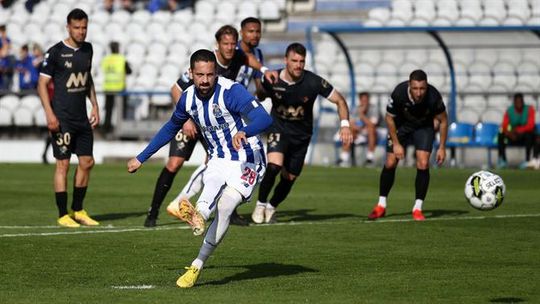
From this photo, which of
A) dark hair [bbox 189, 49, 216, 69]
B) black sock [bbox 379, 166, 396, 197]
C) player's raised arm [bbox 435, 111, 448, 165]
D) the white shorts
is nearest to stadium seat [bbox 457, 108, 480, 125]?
black sock [bbox 379, 166, 396, 197]

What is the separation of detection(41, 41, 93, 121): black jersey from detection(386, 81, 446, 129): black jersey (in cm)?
376

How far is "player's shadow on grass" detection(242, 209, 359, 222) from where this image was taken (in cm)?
1485

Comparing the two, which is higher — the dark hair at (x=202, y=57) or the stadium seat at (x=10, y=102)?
the dark hair at (x=202, y=57)

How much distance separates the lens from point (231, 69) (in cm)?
1402

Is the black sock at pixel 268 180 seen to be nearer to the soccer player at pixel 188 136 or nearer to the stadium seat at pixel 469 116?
the soccer player at pixel 188 136

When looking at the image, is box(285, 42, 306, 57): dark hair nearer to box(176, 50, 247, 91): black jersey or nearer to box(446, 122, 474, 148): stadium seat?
box(176, 50, 247, 91): black jersey

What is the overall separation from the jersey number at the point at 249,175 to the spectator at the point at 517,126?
1799 cm

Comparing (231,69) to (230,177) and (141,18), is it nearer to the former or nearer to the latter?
(230,177)

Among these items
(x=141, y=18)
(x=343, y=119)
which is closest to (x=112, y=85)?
(x=141, y=18)

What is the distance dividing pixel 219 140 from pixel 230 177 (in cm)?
39

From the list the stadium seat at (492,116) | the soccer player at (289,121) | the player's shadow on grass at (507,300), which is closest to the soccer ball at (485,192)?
the soccer player at (289,121)

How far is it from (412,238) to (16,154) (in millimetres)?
20059

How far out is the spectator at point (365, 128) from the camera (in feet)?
91.8

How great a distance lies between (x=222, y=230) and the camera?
8.98 metres
